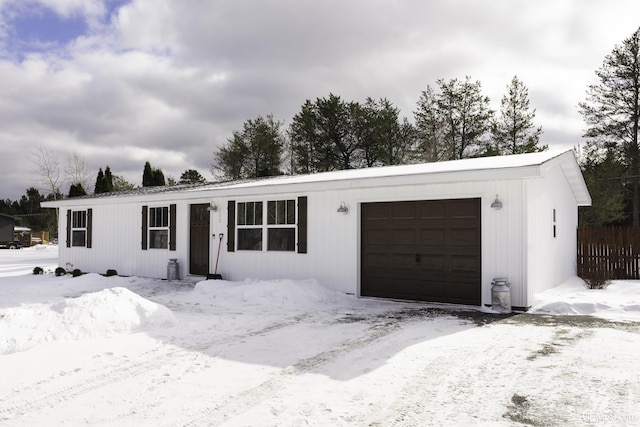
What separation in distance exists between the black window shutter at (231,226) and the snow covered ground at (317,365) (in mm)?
3235

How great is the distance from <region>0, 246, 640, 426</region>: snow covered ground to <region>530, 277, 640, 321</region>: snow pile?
0.05 metres

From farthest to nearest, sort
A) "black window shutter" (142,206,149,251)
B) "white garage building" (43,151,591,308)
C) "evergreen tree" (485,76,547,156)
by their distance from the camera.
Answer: "evergreen tree" (485,76,547,156)
"black window shutter" (142,206,149,251)
"white garage building" (43,151,591,308)

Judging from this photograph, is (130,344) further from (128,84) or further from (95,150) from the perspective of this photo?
(95,150)

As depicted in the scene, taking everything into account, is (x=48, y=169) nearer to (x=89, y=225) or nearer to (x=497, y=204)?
(x=89, y=225)

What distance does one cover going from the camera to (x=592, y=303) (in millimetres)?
7805

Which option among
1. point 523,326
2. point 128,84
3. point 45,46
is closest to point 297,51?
point 45,46

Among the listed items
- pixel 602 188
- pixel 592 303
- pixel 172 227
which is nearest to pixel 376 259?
pixel 592 303

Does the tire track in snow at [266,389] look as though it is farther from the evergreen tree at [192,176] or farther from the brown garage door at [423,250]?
the evergreen tree at [192,176]

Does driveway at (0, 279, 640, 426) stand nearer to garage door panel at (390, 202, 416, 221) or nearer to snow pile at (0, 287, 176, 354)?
snow pile at (0, 287, 176, 354)

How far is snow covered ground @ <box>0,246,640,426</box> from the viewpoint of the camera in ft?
11.0

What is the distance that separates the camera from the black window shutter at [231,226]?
11344mm

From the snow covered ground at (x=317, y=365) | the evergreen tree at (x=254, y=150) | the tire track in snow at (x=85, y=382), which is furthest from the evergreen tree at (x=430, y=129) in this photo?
the tire track in snow at (x=85, y=382)

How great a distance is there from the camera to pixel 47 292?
10453mm

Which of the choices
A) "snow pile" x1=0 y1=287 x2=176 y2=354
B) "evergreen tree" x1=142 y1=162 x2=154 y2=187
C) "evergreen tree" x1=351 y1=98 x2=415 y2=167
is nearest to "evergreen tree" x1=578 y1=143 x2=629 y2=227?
"evergreen tree" x1=351 y1=98 x2=415 y2=167
